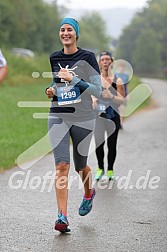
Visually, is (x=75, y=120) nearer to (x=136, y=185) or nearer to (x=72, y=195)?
(x=72, y=195)

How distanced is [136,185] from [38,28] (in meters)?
55.1

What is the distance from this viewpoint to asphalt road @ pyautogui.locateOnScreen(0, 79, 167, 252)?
5.82 meters

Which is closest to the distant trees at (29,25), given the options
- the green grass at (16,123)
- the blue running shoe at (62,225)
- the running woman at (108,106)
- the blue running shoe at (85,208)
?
the green grass at (16,123)

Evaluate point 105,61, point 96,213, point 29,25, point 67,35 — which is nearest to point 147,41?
point 29,25

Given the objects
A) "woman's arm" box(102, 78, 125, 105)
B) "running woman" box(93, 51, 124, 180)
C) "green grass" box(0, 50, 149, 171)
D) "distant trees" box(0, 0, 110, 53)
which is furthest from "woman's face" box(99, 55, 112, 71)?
"distant trees" box(0, 0, 110, 53)

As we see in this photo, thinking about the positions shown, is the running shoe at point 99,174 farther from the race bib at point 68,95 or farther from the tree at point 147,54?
the tree at point 147,54

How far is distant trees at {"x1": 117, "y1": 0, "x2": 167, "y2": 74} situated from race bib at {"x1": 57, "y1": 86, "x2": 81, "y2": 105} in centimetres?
9346

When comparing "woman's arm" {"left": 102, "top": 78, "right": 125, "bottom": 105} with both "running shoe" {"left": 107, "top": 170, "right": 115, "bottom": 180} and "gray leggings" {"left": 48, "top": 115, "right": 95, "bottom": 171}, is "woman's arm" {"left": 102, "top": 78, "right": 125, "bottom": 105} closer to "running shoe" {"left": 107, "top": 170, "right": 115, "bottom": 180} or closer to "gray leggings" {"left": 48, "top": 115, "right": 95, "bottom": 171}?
"running shoe" {"left": 107, "top": 170, "right": 115, "bottom": 180}

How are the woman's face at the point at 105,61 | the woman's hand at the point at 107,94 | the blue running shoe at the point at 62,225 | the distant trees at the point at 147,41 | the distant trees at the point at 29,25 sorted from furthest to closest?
the distant trees at the point at 147,41 → the distant trees at the point at 29,25 → the woman's face at the point at 105,61 → the woman's hand at the point at 107,94 → the blue running shoe at the point at 62,225

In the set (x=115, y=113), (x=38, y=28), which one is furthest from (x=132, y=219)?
(x=38, y=28)

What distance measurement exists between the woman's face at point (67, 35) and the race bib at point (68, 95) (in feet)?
1.43

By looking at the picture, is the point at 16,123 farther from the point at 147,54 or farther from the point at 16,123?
the point at 147,54

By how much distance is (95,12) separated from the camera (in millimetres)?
171875

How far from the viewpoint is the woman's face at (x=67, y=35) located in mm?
6324
